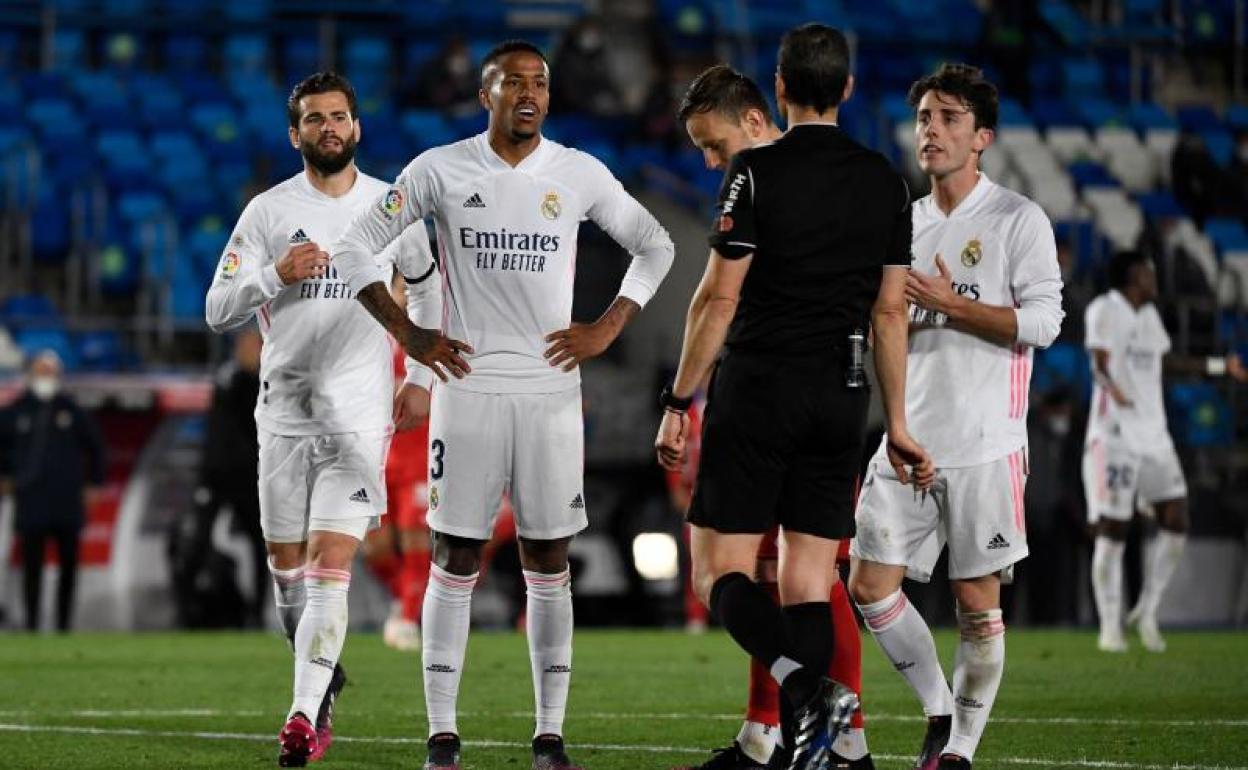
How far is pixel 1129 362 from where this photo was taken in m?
14.4

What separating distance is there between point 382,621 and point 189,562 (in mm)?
1703

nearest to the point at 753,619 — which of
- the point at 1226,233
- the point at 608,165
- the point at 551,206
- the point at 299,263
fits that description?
the point at 551,206

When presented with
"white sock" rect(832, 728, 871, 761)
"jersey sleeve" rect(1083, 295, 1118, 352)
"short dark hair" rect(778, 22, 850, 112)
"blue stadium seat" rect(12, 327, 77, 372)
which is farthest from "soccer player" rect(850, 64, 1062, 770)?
"blue stadium seat" rect(12, 327, 77, 372)

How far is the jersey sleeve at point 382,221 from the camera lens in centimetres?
Answer: 742

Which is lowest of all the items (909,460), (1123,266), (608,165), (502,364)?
(909,460)

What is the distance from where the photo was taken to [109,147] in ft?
72.6

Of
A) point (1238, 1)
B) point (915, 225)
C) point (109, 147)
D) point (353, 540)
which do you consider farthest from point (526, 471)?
point (1238, 1)

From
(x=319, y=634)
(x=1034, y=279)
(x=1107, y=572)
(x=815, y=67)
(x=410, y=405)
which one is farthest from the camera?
(x=1107, y=572)

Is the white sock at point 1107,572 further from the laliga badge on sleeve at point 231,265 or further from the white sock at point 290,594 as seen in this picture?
the laliga badge on sleeve at point 231,265

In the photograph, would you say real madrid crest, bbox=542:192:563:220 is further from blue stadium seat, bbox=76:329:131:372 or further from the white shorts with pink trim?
blue stadium seat, bbox=76:329:131:372

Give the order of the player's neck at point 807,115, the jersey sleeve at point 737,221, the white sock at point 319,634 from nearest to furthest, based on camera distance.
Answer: the jersey sleeve at point 737,221, the player's neck at point 807,115, the white sock at point 319,634

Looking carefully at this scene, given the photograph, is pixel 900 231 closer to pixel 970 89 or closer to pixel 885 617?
pixel 970 89

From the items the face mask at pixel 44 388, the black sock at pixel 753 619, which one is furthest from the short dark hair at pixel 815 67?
the face mask at pixel 44 388

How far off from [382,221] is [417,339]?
442 millimetres
